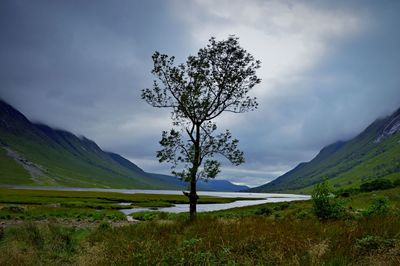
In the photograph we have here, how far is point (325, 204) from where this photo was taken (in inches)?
880

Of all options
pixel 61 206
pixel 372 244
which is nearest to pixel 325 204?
pixel 372 244

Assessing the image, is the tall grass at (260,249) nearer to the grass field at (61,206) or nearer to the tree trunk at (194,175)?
the tree trunk at (194,175)

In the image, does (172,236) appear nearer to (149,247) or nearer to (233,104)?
(149,247)

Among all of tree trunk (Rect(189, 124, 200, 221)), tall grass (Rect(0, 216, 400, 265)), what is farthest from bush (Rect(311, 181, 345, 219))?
tree trunk (Rect(189, 124, 200, 221))

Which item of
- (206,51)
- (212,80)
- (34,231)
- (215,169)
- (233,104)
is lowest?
(34,231)

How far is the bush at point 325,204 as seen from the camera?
21.7 m

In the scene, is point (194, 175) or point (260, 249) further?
point (194, 175)

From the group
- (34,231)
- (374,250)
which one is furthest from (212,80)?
(374,250)

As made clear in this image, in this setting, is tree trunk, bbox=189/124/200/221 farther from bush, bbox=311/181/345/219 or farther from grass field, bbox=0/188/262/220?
grass field, bbox=0/188/262/220

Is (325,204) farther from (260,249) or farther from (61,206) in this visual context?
(61,206)

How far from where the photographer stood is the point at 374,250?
31.8ft

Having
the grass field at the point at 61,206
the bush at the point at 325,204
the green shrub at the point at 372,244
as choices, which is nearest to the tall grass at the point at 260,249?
the green shrub at the point at 372,244

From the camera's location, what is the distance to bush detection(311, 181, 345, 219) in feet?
71.3

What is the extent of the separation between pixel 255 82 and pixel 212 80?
3.79 m
